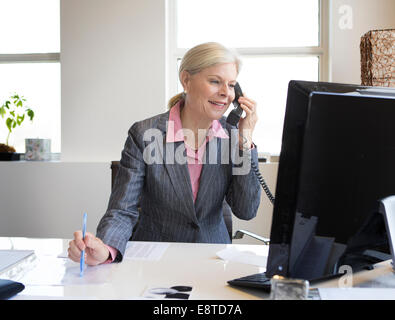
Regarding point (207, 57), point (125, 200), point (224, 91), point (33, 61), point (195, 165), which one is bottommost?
point (125, 200)

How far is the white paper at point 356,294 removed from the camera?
75cm

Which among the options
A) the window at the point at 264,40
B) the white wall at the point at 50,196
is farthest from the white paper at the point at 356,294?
the white wall at the point at 50,196

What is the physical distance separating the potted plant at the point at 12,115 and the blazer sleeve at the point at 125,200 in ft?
6.63

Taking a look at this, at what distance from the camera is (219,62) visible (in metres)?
1.47

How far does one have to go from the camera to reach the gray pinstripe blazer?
57.9 inches

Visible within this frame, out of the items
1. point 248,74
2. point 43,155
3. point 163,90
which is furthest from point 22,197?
point 248,74

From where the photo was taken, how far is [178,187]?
1473mm

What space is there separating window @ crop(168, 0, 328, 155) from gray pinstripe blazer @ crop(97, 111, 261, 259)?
1.60 m

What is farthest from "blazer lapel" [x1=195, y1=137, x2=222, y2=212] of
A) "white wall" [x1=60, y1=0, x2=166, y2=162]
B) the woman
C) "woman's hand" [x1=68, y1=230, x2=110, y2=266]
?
"white wall" [x1=60, y1=0, x2=166, y2=162]

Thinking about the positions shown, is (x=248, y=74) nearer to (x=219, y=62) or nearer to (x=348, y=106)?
(x=219, y=62)

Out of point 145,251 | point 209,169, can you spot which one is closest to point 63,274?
point 145,251

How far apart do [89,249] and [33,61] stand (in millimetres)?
2742

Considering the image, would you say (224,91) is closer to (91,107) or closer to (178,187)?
(178,187)
